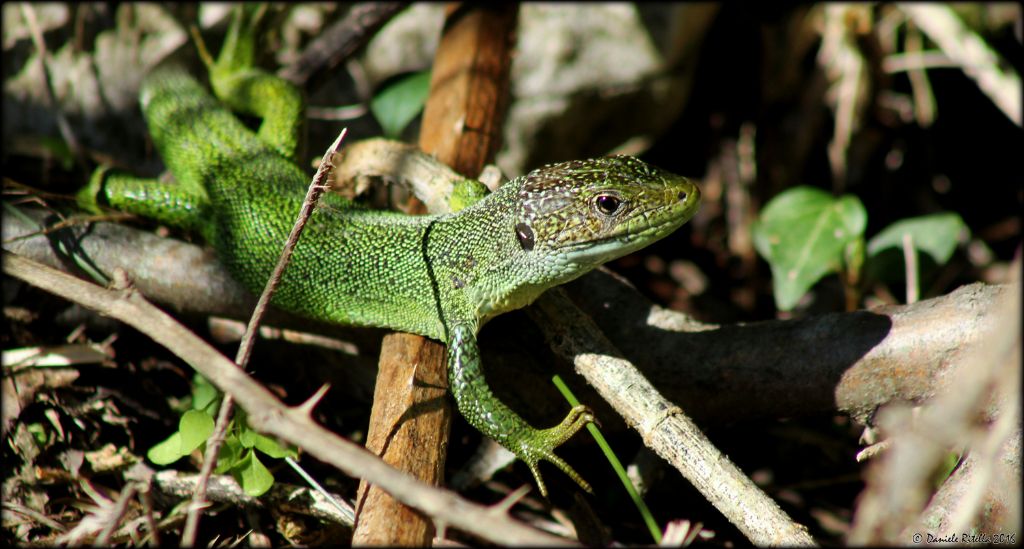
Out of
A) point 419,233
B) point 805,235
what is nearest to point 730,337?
point 805,235

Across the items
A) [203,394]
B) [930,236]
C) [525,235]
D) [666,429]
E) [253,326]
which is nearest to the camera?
[253,326]

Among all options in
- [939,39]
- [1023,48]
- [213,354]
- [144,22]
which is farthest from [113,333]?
[1023,48]

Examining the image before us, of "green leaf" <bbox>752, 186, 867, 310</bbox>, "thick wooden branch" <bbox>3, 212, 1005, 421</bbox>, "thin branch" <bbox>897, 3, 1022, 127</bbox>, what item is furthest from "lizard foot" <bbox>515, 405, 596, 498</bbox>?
"thin branch" <bbox>897, 3, 1022, 127</bbox>

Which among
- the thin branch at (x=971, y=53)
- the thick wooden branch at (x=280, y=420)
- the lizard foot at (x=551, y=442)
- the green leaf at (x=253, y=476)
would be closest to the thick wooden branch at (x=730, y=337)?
the lizard foot at (x=551, y=442)

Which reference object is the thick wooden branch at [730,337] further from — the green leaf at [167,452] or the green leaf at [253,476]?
the green leaf at [253,476]

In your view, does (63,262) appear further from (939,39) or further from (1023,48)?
(1023,48)

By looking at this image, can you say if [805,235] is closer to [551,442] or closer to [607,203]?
[607,203]
